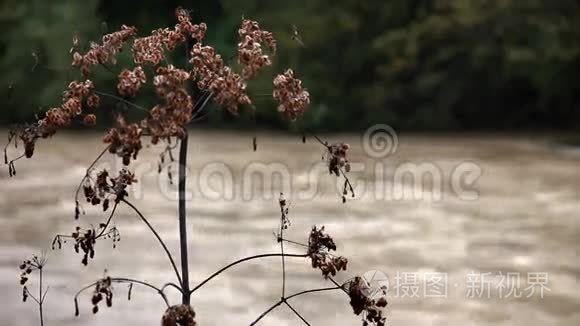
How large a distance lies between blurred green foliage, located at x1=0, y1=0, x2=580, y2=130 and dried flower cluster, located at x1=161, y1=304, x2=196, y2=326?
8.86 metres

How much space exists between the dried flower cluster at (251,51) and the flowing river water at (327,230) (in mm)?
1723

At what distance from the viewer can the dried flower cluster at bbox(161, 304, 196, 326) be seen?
5.78 feet

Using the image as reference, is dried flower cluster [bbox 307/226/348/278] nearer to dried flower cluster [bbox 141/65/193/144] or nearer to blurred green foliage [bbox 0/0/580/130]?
dried flower cluster [bbox 141/65/193/144]

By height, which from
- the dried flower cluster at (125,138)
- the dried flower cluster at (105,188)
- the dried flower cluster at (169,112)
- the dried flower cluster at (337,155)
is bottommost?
the dried flower cluster at (105,188)

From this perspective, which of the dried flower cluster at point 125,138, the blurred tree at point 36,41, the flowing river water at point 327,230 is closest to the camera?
the dried flower cluster at point 125,138

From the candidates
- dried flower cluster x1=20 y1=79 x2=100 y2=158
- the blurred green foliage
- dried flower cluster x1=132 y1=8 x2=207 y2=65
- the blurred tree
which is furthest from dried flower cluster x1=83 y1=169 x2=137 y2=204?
the blurred tree

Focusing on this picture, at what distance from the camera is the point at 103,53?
1.92 metres

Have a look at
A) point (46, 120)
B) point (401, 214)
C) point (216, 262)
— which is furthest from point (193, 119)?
point (401, 214)

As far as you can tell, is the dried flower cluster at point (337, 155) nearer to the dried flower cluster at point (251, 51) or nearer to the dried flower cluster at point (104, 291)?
the dried flower cluster at point (251, 51)

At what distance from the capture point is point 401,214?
5.99 meters

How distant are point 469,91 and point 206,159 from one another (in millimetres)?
4098

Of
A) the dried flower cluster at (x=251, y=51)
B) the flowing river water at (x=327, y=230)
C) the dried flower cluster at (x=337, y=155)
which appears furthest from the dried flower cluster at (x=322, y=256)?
the flowing river water at (x=327, y=230)

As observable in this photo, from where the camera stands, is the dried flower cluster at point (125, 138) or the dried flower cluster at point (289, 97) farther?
the dried flower cluster at point (289, 97)

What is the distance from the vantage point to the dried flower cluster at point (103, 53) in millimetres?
1870
